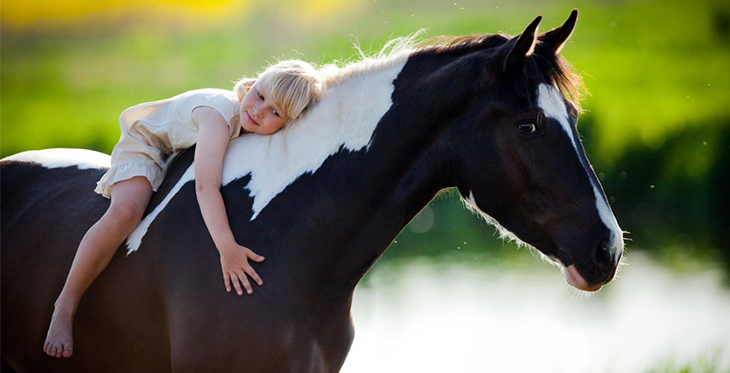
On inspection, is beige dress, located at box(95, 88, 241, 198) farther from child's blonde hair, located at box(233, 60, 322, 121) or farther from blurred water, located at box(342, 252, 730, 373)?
blurred water, located at box(342, 252, 730, 373)

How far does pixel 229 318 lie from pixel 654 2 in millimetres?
19684

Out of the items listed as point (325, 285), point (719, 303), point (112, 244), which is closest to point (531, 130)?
point (325, 285)

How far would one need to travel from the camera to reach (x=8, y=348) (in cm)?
280

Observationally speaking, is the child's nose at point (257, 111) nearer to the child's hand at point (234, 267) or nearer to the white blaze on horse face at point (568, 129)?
the child's hand at point (234, 267)

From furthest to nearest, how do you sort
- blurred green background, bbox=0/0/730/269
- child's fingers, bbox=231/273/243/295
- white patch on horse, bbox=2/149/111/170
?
blurred green background, bbox=0/0/730/269, white patch on horse, bbox=2/149/111/170, child's fingers, bbox=231/273/243/295

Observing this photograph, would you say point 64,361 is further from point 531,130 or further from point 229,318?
point 531,130

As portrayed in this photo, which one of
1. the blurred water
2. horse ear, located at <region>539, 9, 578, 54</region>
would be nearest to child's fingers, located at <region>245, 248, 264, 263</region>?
horse ear, located at <region>539, 9, 578, 54</region>

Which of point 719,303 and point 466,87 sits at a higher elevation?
point 466,87

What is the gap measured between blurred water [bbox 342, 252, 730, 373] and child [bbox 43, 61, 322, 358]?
3.45 m

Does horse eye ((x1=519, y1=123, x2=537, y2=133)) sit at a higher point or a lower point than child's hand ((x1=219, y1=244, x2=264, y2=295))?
higher

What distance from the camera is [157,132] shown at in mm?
2516

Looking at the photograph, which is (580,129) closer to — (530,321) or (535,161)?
(530,321)

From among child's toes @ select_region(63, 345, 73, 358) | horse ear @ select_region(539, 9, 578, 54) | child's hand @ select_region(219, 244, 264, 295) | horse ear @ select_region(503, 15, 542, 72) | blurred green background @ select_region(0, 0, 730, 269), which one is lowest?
blurred green background @ select_region(0, 0, 730, 269)

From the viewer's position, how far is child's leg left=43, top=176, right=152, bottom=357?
2.35 metres
